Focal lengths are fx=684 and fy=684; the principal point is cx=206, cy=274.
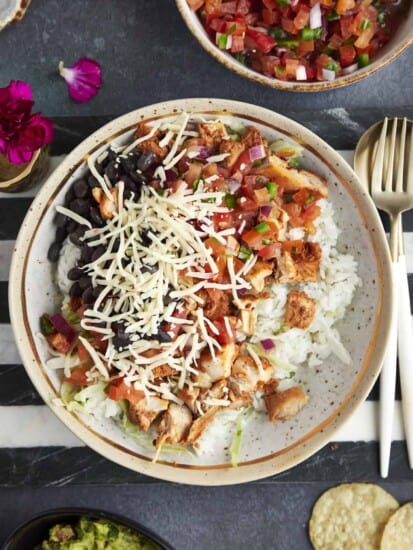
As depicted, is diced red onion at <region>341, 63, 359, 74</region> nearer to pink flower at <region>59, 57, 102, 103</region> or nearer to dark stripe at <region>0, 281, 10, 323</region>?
pink flower at <region>59, 57, 102, 103</region>

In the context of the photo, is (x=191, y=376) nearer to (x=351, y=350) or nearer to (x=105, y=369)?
(x=105, y=369)

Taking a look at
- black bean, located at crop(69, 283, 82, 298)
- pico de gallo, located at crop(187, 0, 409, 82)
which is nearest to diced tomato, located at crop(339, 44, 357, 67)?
pico de gallo, located at crop(187, 0, 409, 82)

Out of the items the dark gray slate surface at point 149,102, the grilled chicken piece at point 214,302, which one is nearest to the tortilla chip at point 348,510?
the dark gray slate surface at point 149,102

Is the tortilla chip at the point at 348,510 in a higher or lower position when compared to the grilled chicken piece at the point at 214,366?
lower

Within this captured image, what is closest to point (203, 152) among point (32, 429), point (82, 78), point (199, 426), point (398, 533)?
point (82, 78)

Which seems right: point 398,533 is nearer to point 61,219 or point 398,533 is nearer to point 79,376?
point 79,376

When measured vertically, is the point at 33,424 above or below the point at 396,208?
below

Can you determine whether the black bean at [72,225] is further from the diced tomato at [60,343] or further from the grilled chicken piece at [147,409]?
the grilled chicken piece at [147,409]
